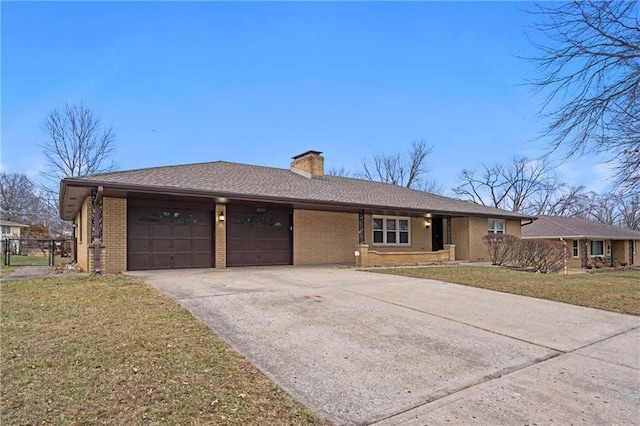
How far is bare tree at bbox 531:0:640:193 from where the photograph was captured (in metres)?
6.26

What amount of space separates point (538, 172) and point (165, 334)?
164 ft

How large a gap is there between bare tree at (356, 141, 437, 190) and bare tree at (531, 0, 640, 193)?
3529 cm

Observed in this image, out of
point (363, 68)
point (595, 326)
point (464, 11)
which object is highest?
point (363, 68)

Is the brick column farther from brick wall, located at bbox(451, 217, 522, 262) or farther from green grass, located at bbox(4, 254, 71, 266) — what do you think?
brick wall, located at bbox(451, 217, 522, 262)

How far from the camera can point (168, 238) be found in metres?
12.8

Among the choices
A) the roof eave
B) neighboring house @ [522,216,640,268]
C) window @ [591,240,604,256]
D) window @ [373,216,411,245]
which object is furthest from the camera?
window @ [591,240,604,256]

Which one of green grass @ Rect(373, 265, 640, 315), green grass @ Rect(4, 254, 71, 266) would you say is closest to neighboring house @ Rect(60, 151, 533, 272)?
green grass @ Rect(4, 254, 71, 266)

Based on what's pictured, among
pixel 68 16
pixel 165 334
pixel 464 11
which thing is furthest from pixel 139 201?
pixel 464 11

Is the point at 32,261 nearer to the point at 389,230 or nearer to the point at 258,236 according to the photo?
the point at 258,236

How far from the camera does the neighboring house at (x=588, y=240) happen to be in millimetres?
27977

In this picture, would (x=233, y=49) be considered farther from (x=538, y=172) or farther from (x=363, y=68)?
(x=538, y=172)

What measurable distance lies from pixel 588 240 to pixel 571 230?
9.69 ft

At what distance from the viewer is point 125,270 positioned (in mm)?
11875

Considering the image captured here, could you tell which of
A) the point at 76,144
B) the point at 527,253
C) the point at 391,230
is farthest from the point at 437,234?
the point at 76,144
